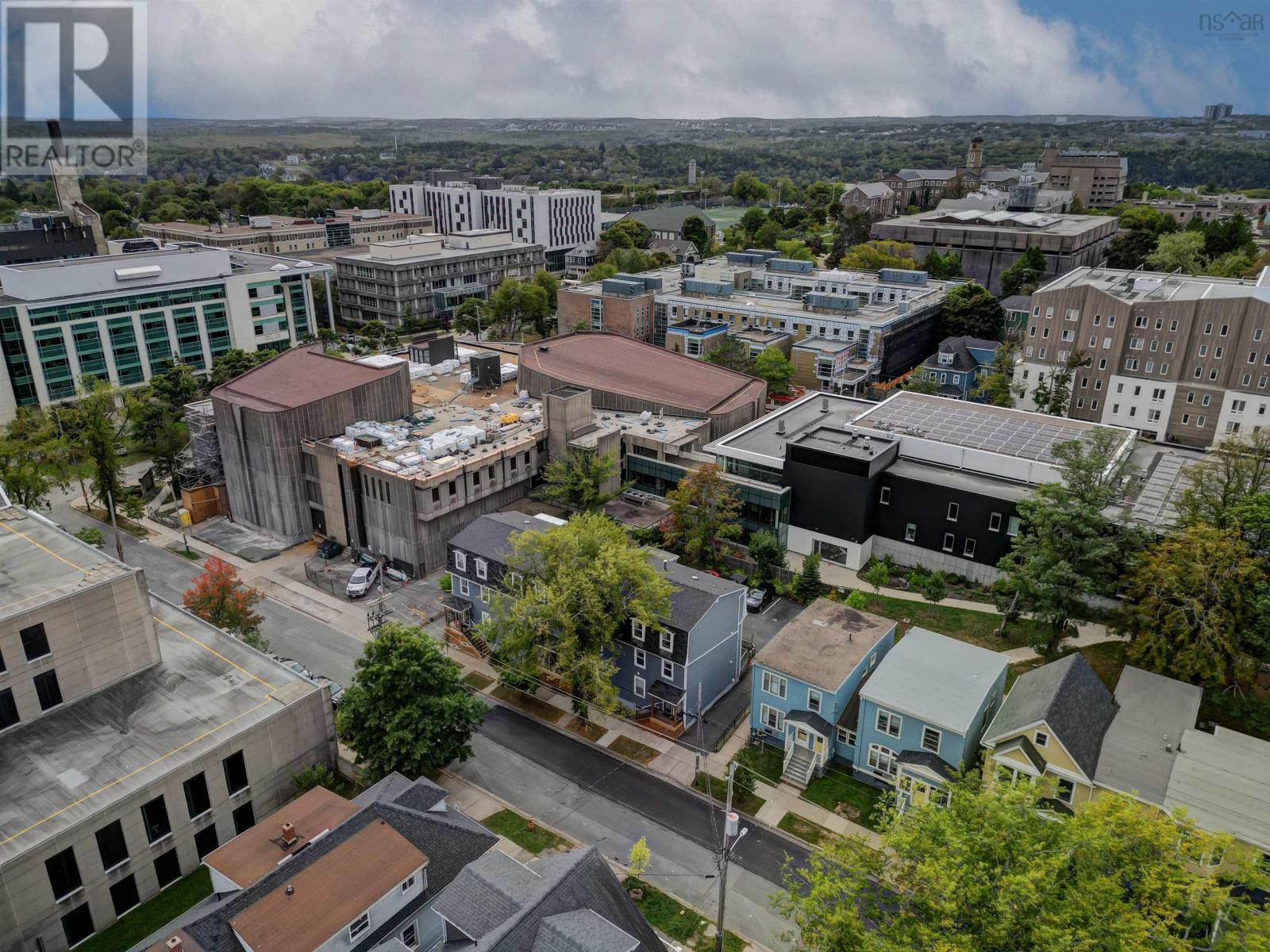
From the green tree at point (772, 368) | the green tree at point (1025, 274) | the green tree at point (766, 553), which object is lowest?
the green tree at point (766, 553)

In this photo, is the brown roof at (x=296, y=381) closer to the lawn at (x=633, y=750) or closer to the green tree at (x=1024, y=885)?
the lawn at (x=633, y=750)

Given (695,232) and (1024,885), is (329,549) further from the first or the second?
(695,232)

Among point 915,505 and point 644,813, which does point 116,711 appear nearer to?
point 644,813

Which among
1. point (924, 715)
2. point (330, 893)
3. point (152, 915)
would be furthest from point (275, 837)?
point (924, 715)

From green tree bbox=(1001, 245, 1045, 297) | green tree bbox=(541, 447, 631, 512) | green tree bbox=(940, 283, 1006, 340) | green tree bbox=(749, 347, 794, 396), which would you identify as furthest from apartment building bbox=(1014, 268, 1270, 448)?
green tree bbox=(541, 447, 631, 512)

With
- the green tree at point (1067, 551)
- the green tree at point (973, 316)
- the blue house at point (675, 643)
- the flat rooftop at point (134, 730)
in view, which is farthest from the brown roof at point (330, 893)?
the green tree at point (973, 316)

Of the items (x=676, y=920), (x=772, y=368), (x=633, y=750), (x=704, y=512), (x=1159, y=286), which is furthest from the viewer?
(x=772, y=368)

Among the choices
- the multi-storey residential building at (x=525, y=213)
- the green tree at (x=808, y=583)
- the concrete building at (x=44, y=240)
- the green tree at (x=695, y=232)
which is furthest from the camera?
the green tree at (x=695, y=232)

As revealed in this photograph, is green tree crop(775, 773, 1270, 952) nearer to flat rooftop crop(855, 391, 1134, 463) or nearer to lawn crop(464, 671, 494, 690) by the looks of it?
lawn crop(464, 671, 494, 690)
